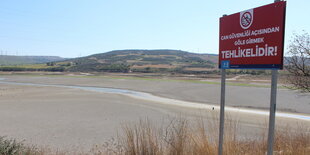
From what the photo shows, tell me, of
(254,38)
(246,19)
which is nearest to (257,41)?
(254,38)

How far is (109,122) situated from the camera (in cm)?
1107

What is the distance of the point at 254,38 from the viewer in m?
2.67

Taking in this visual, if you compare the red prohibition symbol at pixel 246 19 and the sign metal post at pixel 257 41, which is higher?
the red prohibition symbol at pixel 246 19

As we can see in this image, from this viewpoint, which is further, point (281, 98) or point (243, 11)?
point (281, 98)

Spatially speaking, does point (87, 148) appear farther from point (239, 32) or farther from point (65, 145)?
point (239, 32)

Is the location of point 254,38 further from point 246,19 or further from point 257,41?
point 246,19

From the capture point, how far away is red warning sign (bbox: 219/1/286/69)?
239 centimetres

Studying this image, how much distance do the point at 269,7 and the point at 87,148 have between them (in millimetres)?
6508

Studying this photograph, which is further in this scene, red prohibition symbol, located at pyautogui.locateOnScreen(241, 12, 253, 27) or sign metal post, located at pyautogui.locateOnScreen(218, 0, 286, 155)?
red prohibition symbol, located at pyautogui.locateOnScreen(241, 12, 253, 27)

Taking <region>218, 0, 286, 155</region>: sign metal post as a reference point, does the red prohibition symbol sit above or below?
above

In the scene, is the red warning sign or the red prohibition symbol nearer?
the red warning sign

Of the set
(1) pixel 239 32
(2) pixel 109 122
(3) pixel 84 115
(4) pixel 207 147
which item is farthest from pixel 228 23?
(3) pixel 84 115

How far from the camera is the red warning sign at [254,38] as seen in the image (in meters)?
2.39

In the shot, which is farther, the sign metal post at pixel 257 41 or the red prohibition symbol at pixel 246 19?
the red prohibition symbol at pixel 246 19
